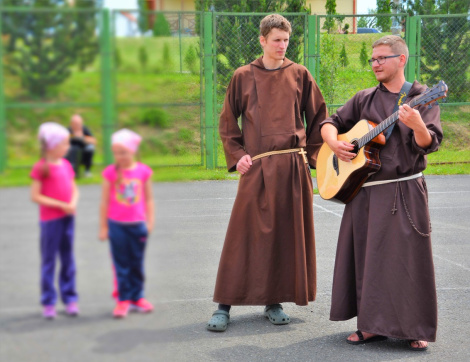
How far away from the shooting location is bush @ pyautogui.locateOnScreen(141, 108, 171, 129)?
77 cm

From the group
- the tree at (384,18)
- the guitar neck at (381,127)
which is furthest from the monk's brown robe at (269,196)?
the tree at (384,18)

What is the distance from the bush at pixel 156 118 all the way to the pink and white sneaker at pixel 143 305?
188 millimetres

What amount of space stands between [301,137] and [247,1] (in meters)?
10.7

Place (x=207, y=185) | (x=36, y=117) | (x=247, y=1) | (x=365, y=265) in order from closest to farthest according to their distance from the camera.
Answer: (x=36, y=117)
(x=365, y=265)
(x=207, y=185)
(x=247, y=1)

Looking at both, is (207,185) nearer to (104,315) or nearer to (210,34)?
(210,34)

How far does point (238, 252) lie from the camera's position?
13.1 feet

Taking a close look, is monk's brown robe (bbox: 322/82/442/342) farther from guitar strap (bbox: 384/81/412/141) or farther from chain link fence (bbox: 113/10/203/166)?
chain link fence (bbox: 113/10/203/166)

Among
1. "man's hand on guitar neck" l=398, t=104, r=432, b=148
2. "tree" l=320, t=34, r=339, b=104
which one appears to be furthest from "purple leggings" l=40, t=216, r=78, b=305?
"tree" l=320, t=34, r=339, b=104

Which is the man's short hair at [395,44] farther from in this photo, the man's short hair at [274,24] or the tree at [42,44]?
the tree at [42,44]

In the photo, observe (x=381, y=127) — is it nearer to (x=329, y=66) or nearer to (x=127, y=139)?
(x=127, y=139)

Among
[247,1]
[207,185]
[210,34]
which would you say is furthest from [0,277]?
[247,1]

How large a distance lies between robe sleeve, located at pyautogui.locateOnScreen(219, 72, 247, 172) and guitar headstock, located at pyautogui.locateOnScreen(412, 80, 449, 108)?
3.53 feet

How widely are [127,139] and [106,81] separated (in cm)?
7

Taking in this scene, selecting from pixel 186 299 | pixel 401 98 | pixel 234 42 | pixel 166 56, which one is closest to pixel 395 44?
pixel 401 98
